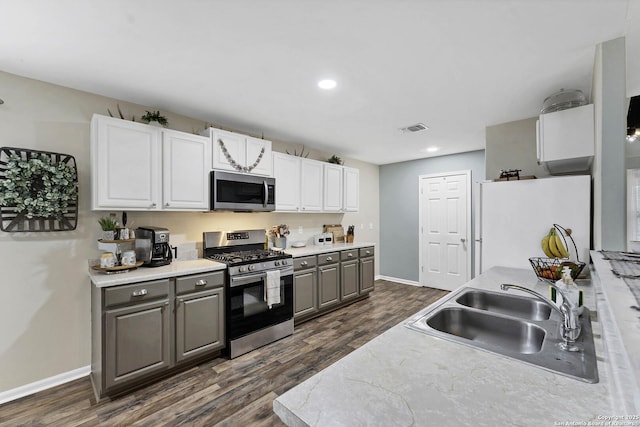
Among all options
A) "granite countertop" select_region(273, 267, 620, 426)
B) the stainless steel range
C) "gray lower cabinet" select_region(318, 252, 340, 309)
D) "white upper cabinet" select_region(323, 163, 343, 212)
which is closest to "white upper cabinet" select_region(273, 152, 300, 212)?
Answer: "white upper cabinet" select_region(323, 163, 343, 212)

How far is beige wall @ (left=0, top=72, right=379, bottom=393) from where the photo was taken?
213 centimetres

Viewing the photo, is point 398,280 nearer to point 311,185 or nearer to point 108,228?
point 311,185

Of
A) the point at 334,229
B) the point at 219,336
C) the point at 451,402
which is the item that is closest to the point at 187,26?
the point at 451,402

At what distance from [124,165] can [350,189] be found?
3185 millimetres

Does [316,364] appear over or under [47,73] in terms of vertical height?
under

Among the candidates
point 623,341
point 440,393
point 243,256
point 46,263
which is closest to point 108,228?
point 46,263

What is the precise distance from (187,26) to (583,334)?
98.8 inches

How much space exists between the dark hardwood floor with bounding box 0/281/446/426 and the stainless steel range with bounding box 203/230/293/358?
5.3 inches

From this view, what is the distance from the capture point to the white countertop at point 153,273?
2080 mm

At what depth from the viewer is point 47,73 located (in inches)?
85.0

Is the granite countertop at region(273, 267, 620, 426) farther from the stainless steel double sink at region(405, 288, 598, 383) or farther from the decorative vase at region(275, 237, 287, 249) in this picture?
the decorative vase at region(275, 237, 287, 249)

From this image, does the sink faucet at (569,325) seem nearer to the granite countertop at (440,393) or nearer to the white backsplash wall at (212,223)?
the granite countertop at (440,393)

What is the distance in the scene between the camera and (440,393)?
80 cm

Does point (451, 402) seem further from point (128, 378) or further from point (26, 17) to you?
point (26, 17)
